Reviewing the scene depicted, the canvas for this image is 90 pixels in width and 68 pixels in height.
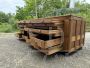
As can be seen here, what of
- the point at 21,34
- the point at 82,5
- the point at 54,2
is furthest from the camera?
the point at 82,5

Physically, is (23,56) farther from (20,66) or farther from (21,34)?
(21,34)

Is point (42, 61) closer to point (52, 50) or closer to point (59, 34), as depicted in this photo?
point (52, 50)

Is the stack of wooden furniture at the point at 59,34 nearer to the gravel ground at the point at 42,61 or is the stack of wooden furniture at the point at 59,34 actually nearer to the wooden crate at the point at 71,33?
the wooden crate at the point at 71,33

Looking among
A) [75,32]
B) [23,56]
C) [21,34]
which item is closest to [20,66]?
[23,56]

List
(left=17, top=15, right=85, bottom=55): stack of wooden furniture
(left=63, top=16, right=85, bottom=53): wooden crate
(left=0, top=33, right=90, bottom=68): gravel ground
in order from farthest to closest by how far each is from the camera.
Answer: (left=63, top=16, right=85, bottom=53): wooden crate < (left=17, top=15, right=85, bottom=55): stack of wooden furniture < (left=0, top=33, right=90, bottom=68): gravel ground

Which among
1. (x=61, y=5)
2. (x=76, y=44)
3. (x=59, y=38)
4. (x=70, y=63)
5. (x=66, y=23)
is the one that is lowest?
(x=70, y=63)

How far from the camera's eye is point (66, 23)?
341 centimetres

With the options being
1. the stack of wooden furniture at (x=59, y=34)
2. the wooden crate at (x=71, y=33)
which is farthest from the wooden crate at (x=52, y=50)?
the wooden crate at (x=71, y=33)

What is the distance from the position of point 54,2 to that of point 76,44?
449 inches

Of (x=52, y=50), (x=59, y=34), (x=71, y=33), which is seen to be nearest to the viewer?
(x=52, y=50)

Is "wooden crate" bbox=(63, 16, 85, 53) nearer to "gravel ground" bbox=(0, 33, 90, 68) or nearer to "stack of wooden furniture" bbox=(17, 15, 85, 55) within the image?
"stack of wooden furniture" bbox=(17, 15, 85, 55)

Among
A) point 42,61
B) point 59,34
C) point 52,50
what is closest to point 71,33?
point 59,34

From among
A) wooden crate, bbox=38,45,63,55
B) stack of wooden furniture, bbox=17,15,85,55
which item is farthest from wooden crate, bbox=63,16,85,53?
wooden crate, bbox=38,45,63,55

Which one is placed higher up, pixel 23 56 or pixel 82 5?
pixel 82 5
